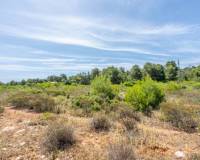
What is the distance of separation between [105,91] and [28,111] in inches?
249

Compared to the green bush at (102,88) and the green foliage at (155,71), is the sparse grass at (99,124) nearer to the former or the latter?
the green bush at (102,88)

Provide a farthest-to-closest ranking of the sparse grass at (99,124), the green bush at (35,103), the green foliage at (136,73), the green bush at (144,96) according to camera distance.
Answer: the green foliage at (136,73), the green bush at (144,96), the green bush at (35,103), the sparse grass at (99,124)

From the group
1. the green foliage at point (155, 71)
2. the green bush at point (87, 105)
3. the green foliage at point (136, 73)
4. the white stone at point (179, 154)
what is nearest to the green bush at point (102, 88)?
the green bush at point (87, 105)

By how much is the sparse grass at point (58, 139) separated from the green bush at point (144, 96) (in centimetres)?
612

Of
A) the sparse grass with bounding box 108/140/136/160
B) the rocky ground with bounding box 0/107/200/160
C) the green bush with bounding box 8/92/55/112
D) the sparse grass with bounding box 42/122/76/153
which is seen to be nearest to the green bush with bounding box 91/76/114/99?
the green bush with bounding box 8/92/55/112

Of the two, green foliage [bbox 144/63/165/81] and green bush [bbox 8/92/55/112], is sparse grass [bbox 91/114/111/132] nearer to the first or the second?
green bush [bbox 8/92/55/112]

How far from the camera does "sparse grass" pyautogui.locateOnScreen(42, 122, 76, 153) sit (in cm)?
629

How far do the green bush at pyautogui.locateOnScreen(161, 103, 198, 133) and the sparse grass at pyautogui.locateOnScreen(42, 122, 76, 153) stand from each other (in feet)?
13.7

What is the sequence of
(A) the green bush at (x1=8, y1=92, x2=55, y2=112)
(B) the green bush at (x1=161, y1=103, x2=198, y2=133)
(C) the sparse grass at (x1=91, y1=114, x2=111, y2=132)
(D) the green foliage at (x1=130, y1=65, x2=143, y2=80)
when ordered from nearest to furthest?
1. (C) the sparse grass at (x1=91, y1=114, x2=111, y2=132)
2. (B) the green bush at (x1=161, y1=103, x2=198, y2=133)
3. (A) the green bush at (x1=8, y1=92, x2=55, y2=112)
4. (D) the green foliage at (x1=130, y1=65, x2=143, y2=80)

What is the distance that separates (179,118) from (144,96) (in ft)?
10.9

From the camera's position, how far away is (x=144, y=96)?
41.1 feet

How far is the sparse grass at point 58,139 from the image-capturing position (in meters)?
6.29

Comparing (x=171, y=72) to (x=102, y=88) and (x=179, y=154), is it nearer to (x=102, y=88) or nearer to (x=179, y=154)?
(x=102, y=88)

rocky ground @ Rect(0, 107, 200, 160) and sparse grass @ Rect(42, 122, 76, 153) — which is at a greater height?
sparse grass @ Rect(42, 122, 76, 153)
